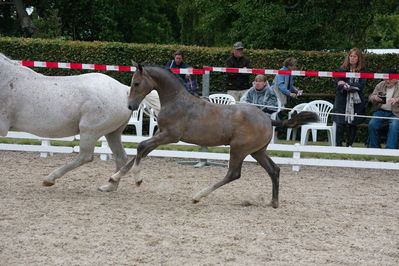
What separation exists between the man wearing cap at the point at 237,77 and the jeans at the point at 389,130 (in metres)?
2.56

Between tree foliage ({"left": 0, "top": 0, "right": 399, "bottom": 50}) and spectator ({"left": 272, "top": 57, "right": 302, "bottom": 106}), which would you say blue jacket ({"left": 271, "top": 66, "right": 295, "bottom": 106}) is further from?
tree foliage ({"left": 0, "top": 0, "right": 399, "bottom": 50})

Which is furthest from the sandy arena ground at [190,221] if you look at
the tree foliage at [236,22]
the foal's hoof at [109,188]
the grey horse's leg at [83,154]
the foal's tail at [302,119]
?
the tree foliage at [236,22]

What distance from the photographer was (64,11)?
2777 cm

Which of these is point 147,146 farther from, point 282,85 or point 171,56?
point 171,56

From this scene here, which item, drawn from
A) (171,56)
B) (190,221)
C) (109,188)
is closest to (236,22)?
(171,56)

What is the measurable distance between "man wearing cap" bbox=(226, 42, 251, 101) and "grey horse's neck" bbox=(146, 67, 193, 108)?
4.99 m

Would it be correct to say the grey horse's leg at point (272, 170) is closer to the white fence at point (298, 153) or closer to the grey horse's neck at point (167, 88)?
the grey horse's neck at point (167, 88)

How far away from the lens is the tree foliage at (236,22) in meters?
17.2

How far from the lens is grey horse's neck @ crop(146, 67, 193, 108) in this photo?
7.16 metres

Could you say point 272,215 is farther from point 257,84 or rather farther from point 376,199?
point 257,84

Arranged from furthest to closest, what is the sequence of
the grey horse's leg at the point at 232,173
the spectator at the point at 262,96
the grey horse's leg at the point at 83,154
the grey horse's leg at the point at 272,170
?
the spectator at the point at 262,96, the grey horse's leg at the point at 83,154, the grey horse's leg at the point at 272,170, the grey horse's leg at the point at 232,173

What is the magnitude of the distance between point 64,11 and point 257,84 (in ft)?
62.1

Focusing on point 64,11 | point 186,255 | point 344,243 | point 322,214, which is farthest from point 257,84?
point 64,11

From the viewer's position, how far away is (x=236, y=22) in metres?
18.1
